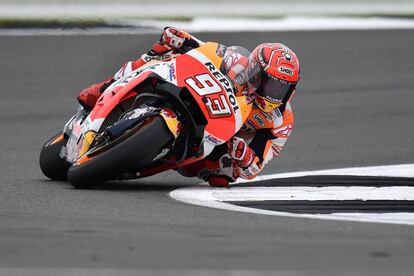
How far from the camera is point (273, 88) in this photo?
10328 mm

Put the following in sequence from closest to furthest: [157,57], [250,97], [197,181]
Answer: [250,97]
[157,57]
[197,181]

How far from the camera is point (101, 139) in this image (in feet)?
32.9

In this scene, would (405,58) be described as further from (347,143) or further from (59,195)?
(59,195)

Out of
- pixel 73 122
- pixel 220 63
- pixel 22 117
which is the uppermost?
pixel 220 63

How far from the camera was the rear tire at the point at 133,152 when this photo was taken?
978 centimetres

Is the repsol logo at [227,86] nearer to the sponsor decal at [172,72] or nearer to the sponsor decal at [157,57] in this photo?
the sponsor decal at [172,72]

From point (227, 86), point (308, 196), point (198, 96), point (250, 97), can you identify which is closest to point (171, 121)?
point (198, 96)

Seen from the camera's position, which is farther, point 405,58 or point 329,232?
point 405,58

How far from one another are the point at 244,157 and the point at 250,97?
17.9 inches

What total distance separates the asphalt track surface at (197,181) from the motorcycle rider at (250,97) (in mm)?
510

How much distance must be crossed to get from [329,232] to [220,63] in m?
2.68

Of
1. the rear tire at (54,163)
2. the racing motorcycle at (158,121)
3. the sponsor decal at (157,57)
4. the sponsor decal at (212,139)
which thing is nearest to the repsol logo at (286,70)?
the racing motorcycle at (158,121)

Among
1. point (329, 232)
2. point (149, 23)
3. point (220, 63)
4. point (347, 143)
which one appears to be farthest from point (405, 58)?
point (329, 232)

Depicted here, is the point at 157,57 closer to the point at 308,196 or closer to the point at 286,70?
the point at 286,70
